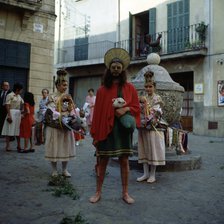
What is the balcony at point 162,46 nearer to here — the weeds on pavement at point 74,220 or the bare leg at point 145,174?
the bare leg at point 145,174

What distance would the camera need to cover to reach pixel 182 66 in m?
16.5

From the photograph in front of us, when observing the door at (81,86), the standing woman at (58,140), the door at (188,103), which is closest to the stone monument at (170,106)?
the standing woman at (58,140)

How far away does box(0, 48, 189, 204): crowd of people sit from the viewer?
380 cm

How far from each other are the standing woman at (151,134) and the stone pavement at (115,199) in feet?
1.01

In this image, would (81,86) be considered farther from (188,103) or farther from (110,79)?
(110,79)

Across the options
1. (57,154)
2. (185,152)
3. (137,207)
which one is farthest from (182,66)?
(137,207)

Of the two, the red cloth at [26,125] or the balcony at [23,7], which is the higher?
the balcony at [23,7]

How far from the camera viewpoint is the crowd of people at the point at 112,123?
380cm

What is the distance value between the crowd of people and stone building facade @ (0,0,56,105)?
6464 millimetres

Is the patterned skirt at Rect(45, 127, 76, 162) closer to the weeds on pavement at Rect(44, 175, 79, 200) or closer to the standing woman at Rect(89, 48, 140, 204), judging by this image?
the weeds on pavement at Rect(44, 175, 79, 200)

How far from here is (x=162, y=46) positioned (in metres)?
17.8

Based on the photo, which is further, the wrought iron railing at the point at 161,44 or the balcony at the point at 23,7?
the wrought iron railing at the point at 161,44

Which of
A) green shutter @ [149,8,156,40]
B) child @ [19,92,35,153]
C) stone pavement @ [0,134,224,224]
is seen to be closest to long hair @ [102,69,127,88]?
stone pavement @ [0,134,224,224]

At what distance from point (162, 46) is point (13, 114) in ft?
38.4
